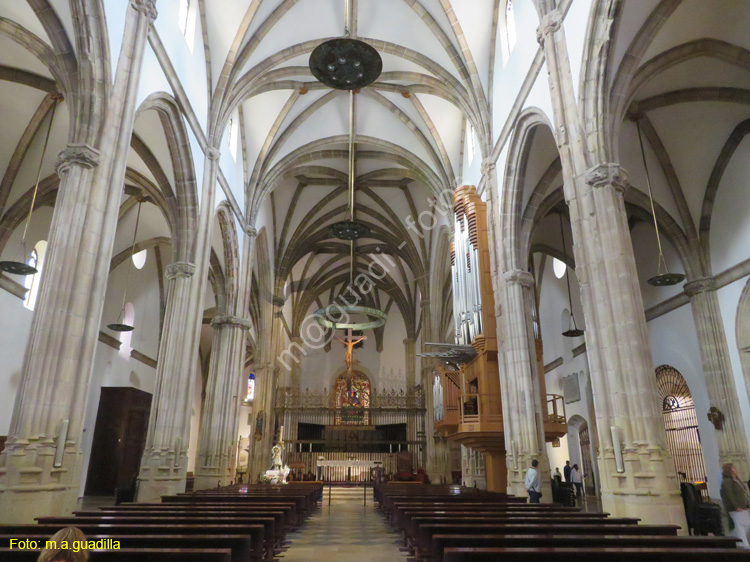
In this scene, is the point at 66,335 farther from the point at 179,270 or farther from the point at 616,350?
the point at 616,350

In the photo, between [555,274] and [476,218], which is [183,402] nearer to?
[476,218]

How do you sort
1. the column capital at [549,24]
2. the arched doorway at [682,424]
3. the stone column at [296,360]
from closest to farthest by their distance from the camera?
the column capital at [549,24]
the arched doorway at [682,424]
the stone column at [296,360]

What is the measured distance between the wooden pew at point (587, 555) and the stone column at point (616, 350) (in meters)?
3.84

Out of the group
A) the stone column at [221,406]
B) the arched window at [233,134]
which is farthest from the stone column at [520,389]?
the arched window at [233,134]

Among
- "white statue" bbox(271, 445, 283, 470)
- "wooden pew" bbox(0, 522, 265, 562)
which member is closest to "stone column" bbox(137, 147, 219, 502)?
"white statue" bbox(271, 445, 283, 470)

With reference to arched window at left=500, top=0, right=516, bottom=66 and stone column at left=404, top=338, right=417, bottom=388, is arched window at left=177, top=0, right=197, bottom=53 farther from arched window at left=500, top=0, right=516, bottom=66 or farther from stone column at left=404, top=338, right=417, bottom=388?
stone column at left=404, top=338, right=417, bottom=388

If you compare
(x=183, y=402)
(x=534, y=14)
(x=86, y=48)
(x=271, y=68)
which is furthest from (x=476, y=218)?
(x=86, y=48)

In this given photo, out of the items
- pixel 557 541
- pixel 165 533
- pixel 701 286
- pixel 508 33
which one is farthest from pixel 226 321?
pixel 557 541

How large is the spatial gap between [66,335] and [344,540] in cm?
568

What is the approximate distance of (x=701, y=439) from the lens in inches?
557

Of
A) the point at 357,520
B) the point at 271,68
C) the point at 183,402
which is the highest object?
the point at 271,68

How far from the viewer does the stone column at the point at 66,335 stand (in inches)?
271

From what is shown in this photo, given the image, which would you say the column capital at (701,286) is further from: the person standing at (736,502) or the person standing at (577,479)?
the person standing at (736,502)

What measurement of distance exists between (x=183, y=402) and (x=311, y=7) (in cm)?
1154
